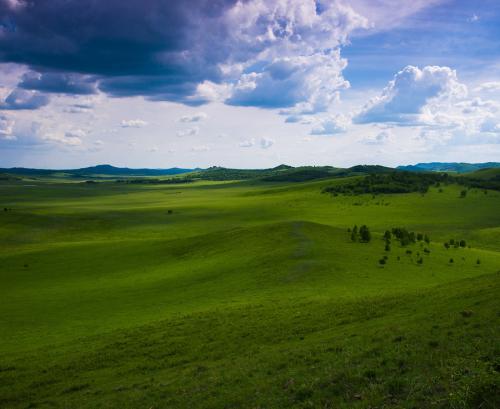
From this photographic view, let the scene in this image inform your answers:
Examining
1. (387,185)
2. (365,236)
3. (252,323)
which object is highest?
(387,185)

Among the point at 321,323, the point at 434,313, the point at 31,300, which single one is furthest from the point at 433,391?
the point at 31,300

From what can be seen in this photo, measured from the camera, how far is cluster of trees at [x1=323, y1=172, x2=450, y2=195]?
570ft

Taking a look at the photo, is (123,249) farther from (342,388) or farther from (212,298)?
(342,388)

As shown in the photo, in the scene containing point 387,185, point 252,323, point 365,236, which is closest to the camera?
point 252,323

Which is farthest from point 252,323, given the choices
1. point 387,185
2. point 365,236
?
point 387,185

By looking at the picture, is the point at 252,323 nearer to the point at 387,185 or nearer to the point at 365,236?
the point at 365,236

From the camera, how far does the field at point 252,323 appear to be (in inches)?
640

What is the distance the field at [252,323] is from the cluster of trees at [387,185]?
10218 centimetres

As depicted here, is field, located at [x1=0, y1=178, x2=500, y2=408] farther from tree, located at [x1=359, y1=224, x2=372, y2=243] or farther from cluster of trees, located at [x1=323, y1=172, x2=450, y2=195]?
cluster of trees, located at [x1=323, y1=172, x2=450, y2=195]

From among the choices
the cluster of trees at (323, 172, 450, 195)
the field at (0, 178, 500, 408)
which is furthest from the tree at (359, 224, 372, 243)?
the cluster of trees at (323, 172, 450, 195)

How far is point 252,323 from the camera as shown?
28641mm

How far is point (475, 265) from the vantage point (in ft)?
170

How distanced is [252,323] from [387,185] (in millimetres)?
161999

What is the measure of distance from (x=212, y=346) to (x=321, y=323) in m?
6.99
